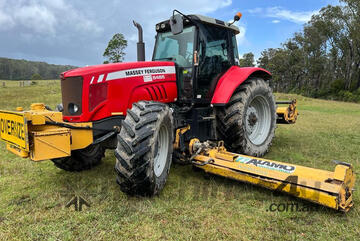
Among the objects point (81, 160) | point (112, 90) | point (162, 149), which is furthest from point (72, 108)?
point (162, 149)

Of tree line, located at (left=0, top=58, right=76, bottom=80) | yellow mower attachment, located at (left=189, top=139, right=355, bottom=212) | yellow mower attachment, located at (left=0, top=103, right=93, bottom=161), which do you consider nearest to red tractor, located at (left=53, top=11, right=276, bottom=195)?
yellow mower attachment, located at (left=0, top=103, right=93, bottom=161)

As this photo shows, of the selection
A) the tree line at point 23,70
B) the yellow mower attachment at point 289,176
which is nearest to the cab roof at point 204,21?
the yellow mower attachment at point 289,176

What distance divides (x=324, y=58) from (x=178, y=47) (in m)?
49.6

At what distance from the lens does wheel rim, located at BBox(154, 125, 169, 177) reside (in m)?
3.59

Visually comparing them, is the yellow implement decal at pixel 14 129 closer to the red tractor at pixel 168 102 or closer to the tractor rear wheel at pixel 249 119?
the red tractor at pixel 168 102

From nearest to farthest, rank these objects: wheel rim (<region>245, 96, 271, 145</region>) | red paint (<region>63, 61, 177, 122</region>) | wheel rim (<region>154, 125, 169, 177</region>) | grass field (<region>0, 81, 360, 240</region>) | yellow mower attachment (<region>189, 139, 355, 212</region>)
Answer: grass field (<region>0, 81, 360, 240</region>)
yellow mower attachment (<region>189, 139, 355, 212</region>)
red paint (<region>63, 61, 177, 122</region>)
wheel rim (<region>154, 125, 169, 177</region>)
wheel rim (<region>245, 96, 271, 145</region>)

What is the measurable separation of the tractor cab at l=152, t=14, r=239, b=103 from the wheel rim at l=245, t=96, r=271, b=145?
103 centimetres

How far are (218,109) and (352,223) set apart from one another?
8.51 feet

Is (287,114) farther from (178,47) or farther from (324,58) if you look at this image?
(324,58)

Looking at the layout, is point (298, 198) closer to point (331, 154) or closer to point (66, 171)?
point (331, 154)

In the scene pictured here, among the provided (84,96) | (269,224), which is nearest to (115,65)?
(84,96)

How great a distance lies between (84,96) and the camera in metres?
3.43

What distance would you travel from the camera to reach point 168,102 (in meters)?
4.41

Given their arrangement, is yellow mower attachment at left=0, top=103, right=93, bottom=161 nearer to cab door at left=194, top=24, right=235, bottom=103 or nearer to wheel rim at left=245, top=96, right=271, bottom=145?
cab door at left=194, top=24, right=235, bottom=103
